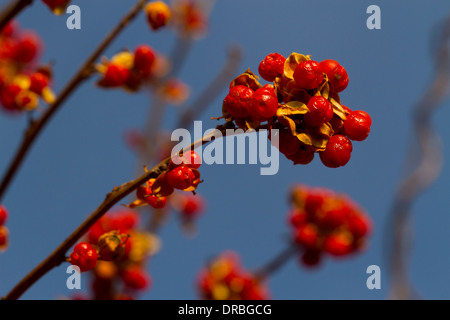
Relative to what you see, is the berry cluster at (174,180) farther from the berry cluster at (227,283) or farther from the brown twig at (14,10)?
the berry cluster at (227,283)

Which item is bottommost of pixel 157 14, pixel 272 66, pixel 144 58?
pixel 272 66

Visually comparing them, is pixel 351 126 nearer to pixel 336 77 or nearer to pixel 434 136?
pixel 336 77

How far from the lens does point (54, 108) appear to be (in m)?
2.35

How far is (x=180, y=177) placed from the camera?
1500 millimetres

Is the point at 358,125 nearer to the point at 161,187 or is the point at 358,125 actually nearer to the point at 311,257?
the point at 161,187

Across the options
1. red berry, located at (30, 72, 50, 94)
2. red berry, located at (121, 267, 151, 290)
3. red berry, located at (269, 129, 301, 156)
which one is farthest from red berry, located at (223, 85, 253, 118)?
red berry, located at (121, 267, 151, 290)

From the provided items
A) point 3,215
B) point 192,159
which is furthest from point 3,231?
point 192,159

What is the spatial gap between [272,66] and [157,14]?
125cm

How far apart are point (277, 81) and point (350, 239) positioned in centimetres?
318

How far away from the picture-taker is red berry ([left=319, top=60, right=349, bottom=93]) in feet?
5.21

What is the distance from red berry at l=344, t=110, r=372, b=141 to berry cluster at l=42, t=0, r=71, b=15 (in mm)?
1590

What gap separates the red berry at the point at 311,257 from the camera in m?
4.45

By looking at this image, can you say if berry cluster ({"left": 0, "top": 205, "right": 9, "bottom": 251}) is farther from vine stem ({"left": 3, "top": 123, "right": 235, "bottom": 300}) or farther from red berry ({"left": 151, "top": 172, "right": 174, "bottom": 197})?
red berry ({"left": 151, "top": 172, "right": 174, "bottom": 197})

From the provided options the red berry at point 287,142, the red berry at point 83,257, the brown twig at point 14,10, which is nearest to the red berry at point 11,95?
the brown twig at point 14,10
